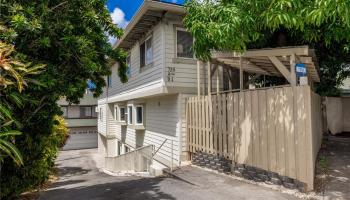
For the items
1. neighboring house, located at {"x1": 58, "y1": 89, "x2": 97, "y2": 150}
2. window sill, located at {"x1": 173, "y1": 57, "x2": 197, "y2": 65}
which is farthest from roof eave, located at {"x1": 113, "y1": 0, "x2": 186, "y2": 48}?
neighboring house, located at {"x1": 58, "y1": 89, "x2": 97, "y2": 150}

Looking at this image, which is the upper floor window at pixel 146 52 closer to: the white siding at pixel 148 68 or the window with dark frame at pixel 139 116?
the white siding at pixel 148 68

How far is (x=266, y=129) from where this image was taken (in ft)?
22.2

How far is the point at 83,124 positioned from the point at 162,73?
2842 centimetres

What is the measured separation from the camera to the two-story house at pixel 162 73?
10.6m

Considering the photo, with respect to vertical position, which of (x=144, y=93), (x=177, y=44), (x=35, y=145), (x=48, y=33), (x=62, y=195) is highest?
(x=177, y=44)

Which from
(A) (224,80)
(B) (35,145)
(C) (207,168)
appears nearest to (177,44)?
(A) (224,80)

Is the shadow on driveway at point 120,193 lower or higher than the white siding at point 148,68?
lower

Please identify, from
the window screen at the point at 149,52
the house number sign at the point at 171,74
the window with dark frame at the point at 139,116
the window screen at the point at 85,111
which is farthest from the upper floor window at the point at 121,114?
the window screen at the point at 85,111

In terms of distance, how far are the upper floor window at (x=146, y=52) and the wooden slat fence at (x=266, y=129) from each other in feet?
13.6

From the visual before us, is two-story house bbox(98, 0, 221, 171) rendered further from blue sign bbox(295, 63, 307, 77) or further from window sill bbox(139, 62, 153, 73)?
blue sign bbox(295, 63, 307, 77)

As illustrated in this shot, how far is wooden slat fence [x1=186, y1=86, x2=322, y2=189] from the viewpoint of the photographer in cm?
593

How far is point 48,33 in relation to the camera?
5.84 meters

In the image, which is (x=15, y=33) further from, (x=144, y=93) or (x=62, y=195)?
(x=144, y=93)

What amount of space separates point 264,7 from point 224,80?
21.8 ft
